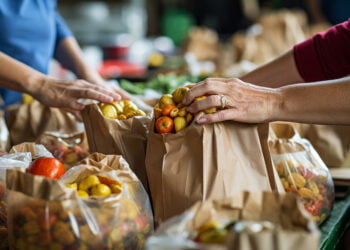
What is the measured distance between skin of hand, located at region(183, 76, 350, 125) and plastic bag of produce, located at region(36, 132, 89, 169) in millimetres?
696

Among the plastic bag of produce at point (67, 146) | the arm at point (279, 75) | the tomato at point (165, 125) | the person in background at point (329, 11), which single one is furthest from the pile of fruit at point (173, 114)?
the person in background at point (329, 11)

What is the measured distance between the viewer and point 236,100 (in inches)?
59.7

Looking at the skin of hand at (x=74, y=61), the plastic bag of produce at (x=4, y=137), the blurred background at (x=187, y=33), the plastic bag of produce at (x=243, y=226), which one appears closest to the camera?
the plastic bag of produce at (x=243, y=226)

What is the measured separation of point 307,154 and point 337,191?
0.39 meters

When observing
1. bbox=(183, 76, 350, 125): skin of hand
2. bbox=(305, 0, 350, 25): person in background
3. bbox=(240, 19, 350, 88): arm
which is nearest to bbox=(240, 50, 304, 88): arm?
bbox=(240, 19, 350, 88): arm

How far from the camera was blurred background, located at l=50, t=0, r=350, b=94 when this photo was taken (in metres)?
4.83

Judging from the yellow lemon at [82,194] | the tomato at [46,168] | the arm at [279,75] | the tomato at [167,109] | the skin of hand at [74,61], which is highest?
the skin of hand at [74,61]

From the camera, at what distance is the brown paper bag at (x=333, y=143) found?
2.17 metres

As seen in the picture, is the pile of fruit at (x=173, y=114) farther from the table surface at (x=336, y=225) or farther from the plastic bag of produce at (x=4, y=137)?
the plastic bag of produce at (x=4, y=137)

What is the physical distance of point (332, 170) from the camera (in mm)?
2158

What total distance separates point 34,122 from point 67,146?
0.40m

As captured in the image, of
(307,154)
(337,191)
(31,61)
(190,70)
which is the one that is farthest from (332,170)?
(190,70)

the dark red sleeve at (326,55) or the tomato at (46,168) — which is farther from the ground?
the dark red sleeve at (326,55)

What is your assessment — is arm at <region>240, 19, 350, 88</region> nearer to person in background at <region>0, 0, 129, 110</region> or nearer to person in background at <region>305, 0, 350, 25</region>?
person in background at <region>0, 0, 129, 110</region>
